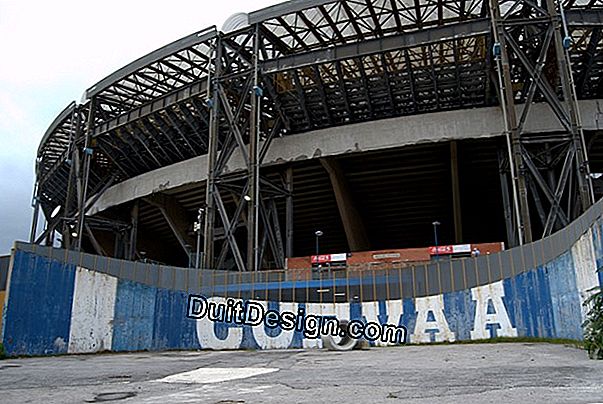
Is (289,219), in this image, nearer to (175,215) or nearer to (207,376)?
(175,215)

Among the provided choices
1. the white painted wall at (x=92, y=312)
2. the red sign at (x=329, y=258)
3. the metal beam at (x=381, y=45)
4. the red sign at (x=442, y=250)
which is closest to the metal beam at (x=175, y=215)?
the red sign at (x=329, y=258)

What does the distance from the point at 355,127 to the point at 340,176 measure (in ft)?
11.0

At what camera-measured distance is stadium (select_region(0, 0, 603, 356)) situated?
16.4m

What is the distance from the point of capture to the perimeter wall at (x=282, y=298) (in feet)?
46.6

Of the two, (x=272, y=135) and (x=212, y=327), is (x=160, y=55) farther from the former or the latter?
(x=212, y=327)

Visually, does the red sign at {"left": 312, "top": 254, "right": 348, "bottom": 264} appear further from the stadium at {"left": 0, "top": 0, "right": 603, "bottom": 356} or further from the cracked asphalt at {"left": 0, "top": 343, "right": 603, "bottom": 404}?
the cracked asphalt at {"left": 0, "top": 343, "right": 603, "bottom": 404}

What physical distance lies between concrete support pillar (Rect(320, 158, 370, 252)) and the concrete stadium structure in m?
0.13

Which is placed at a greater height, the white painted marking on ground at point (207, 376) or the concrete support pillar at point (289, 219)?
the concrete support pillar at point (289, 219)

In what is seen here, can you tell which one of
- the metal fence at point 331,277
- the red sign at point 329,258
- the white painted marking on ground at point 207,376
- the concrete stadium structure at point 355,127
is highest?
the concrete stadium structure at point 355,127

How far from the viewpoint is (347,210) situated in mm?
32875

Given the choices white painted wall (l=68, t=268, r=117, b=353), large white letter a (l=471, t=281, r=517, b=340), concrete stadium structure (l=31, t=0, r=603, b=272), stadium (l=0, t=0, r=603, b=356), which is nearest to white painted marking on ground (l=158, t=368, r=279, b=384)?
stadium (l=0, t=0, r=603, b=356)

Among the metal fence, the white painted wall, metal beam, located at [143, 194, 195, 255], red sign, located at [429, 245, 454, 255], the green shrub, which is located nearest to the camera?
the green shrub

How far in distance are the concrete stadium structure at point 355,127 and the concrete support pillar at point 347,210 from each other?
13cm

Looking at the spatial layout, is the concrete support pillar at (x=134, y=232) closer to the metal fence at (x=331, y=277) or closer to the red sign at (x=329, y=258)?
the red sign at (x=329, y=258)
